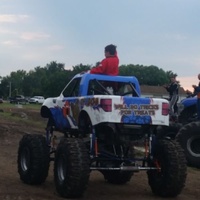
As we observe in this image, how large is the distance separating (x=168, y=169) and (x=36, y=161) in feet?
8.70

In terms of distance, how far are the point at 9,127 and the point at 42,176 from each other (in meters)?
12.5

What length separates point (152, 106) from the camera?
9.70 meters

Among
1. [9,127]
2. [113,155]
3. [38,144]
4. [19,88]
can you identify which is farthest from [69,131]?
[19,88]

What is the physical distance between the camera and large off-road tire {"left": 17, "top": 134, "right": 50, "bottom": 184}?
10672mm

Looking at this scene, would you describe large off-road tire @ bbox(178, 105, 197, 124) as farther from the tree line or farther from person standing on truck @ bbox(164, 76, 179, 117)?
the tree line

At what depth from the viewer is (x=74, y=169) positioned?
9000 mm

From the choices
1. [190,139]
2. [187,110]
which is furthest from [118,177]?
[187,110]

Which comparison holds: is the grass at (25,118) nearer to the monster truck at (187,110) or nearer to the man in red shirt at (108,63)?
the monster truck at (187,110)

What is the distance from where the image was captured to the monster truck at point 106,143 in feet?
30.4

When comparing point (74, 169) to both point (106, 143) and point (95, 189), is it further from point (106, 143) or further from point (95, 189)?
point (95, 189)

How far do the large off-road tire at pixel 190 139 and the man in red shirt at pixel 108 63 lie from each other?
4848mm

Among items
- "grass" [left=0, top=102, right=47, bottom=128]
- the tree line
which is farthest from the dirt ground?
the tree line

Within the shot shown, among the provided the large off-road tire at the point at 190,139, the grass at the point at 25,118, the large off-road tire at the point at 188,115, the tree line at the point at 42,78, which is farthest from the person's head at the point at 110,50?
the tree line at the point at 42,78

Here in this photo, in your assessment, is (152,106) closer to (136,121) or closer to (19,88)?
(136,121)
